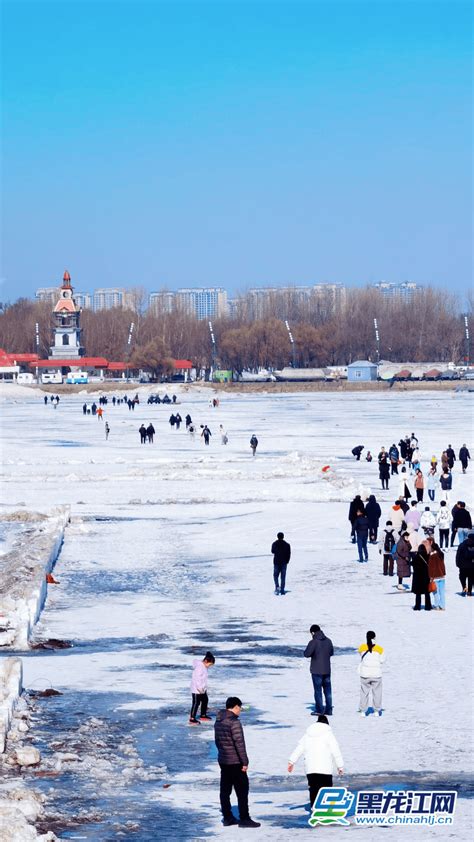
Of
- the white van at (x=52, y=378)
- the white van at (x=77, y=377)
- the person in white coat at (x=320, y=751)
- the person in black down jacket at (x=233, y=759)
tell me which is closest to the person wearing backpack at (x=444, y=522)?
the person in black down jacket at (x=233, y=759)

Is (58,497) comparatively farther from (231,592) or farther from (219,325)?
(219,325)

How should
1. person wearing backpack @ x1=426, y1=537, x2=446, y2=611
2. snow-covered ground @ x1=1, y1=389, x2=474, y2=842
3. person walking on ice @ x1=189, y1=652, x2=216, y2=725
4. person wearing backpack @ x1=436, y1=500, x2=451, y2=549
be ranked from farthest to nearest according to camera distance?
1. person wearing backpack @ x1=436, y1=500, x2=451, y2=549
2. person wearing backpack @ x1=426, y1=537, x2=446, y2=611
3. person walking on ice @ x1=189, y1=652, x2=216, y2=725
4. snow-covered ground @ x1=1, y1=389, x2=474, y2=842

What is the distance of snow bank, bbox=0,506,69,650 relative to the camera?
1488 centimetres

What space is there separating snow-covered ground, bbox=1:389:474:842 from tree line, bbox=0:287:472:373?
107 meters

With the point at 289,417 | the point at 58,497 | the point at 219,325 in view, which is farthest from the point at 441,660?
the point at 219,325

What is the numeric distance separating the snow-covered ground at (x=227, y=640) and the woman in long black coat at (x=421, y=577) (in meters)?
0.25

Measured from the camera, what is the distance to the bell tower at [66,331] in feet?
466

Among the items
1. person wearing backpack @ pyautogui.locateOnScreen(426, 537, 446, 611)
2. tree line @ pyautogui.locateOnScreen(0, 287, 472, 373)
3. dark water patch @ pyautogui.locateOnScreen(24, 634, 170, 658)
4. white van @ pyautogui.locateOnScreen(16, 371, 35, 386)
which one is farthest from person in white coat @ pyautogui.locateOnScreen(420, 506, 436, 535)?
tree line @ pyautogui.locateOnScreen(0, 287, 472, 373)

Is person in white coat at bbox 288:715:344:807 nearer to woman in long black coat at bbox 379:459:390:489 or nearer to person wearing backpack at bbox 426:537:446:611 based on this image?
person wearing backpack at bbox 426:537:446:611

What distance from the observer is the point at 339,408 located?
77.9 m

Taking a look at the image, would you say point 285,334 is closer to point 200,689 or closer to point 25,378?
point 25,378

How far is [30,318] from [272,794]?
490 ft

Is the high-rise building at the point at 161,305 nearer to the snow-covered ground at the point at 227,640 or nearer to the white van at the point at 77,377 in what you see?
the white van at the point at 77,377

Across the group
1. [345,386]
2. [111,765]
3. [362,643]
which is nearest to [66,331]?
[345,386]
